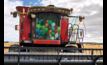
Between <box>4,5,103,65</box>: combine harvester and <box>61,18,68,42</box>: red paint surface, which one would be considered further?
<box>61,18,68,42</box>: red paint surface

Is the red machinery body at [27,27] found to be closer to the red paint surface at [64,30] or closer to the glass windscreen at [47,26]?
the red paint surface at [64,30]

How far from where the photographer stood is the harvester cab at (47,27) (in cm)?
671

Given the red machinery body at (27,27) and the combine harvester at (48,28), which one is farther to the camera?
the red machinery body at (27,27)

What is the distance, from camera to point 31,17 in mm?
7055

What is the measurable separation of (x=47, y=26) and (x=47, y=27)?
4cm

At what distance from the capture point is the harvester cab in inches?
264

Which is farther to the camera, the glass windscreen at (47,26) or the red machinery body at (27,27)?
the red machinery body at (27,27)

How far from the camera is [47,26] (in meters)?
6.79

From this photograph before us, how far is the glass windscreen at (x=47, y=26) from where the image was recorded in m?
6.75

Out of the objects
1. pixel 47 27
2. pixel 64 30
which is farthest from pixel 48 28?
pixel 64 30

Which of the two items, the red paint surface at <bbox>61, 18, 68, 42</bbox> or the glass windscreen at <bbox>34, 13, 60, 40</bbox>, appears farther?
the red paint surface at <bbox>61, 18, 68, 42</bbox>

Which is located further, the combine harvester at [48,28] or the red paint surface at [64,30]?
the red paint surface at [64,30]

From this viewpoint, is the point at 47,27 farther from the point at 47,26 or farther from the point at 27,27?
the point at 27,27

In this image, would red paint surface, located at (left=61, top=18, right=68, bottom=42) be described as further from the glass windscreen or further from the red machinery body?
the glass windscreen
